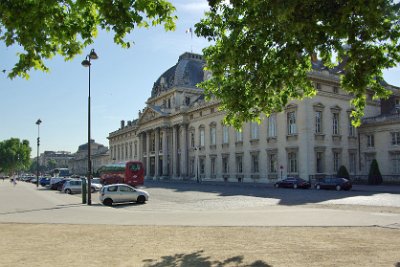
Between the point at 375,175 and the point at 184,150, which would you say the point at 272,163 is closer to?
the point at 375,175

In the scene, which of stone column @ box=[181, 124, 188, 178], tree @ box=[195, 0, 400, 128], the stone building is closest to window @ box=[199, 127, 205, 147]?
the stone building

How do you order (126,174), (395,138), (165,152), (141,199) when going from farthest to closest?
1. (165,152)
2. (126,174)
3. (395,138)
4. (141,199)

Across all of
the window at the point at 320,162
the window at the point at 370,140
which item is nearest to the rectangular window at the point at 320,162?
the window at the point at 320,162

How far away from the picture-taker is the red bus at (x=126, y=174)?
5272cm

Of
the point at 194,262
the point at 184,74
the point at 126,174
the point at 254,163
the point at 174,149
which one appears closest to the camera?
the point at 194,262

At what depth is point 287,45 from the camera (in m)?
11.4

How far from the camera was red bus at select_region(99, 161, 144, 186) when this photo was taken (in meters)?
52.7

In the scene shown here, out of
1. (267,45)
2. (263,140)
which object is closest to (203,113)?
(263,140)

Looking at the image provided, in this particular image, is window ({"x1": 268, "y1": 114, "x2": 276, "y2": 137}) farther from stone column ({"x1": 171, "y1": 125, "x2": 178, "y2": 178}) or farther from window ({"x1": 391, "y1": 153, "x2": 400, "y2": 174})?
stone column ({"x1": 171, "y1": 125, "x2": 178, "y2": 178})

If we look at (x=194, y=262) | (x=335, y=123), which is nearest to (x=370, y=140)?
(x=335, y=123)

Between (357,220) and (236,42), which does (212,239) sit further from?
(357,220)

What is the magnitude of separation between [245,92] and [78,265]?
7.58 metres

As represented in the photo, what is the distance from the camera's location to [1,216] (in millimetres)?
18703

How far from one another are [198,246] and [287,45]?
5711mm
